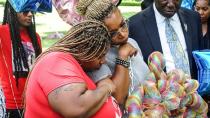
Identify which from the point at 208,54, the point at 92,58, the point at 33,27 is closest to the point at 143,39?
the point at 208,54

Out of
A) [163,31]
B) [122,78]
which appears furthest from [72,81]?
[163,31]

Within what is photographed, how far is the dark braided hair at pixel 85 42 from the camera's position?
2.38m

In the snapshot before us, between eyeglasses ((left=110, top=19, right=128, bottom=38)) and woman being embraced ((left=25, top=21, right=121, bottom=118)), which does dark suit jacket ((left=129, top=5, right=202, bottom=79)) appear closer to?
eyeglasses ((left=110, top=19, right=128, bottom=38))

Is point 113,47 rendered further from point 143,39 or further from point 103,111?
point 143,39

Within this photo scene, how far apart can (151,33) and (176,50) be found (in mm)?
261

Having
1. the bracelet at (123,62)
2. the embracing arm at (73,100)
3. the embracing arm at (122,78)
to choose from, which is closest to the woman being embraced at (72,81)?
the embracing arm at (73,100)

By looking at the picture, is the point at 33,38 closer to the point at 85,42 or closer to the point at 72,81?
the point at 85,42

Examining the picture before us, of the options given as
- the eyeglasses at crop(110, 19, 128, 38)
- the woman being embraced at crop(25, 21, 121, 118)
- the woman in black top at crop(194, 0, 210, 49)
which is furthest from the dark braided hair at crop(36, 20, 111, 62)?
the woman in black top at crop(194, 0, 210, 49)

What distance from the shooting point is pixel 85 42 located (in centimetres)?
237

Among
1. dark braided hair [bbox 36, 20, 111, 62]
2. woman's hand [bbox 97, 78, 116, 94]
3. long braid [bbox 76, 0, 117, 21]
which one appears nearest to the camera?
dark braided hair [bbox 36, 20, 111, 62]

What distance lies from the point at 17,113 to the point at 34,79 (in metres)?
1.46

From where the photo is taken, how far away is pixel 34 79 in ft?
7.63

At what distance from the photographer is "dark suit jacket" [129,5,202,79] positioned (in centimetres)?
390

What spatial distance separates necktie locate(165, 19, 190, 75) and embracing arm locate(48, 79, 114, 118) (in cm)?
171
